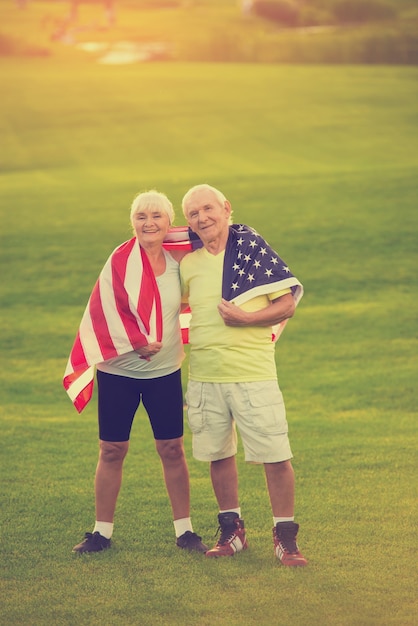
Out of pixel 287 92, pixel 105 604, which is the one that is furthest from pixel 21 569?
pixel 287 92

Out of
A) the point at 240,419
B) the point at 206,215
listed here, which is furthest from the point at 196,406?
the point at 206,215

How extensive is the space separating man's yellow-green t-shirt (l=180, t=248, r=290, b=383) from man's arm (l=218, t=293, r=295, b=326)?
47mm

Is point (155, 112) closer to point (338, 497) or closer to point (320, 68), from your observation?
point (320, 68)

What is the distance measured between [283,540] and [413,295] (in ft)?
28.8

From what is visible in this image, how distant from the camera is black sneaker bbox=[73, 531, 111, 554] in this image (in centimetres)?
588

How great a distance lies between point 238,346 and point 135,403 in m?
0.64

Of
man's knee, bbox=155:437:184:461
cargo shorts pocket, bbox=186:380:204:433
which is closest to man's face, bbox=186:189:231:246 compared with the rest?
cargo shorts pocket, bbox=186:380:204:433

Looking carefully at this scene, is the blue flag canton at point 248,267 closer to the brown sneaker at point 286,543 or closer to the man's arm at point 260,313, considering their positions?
the man's arm at point 260,313

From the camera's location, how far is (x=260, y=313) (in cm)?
562

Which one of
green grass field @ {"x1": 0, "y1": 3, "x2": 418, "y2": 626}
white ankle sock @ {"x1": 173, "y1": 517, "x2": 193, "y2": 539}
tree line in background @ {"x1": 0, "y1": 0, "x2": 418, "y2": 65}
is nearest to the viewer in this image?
green grass field @ {"x1": 0, "y1": 3, "x2": 418, "y2": 626}

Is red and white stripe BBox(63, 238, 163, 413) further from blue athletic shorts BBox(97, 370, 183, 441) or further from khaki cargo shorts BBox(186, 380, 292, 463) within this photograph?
khaki cargo shorts BBox(186, 380, 292, 463)

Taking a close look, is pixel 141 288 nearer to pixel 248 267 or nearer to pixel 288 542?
pixel 248 267

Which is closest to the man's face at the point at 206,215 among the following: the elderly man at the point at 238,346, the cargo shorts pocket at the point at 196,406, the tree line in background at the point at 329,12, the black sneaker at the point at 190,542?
the elderly man at the point at 238,346

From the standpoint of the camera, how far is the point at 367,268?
49.7 ft
